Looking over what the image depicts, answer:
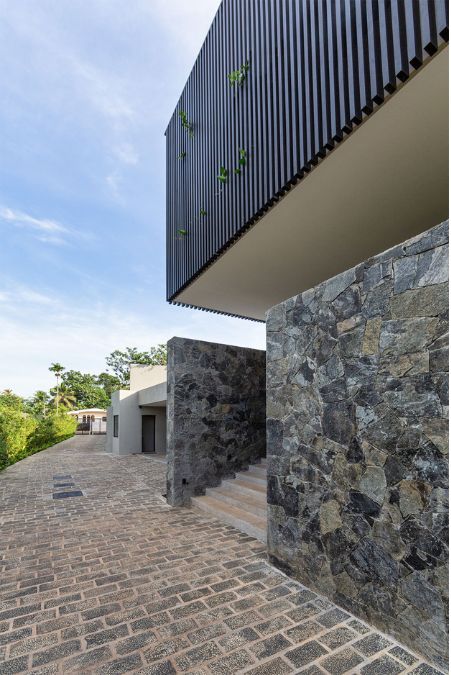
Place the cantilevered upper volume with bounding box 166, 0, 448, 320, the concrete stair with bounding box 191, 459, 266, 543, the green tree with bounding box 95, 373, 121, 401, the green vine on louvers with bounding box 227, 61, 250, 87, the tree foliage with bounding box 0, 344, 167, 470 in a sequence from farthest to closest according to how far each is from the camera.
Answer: the green tree with bounding box 95, 373, 121, 401 < the tree foliage with bounding box 0, 344, 167, 470 < the green vine on louvers with bounding box 227, 61, 250, 87 < the concrete stair with bounding box 191, 459, 266, 543 < the cantilevered upper volume with bounding box 166, 0, 448, 320

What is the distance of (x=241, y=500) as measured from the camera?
5098 mm

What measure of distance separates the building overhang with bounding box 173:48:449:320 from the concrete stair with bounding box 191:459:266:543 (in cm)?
371

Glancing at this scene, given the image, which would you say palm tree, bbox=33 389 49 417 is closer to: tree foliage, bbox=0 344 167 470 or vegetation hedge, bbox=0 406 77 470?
tree foliage, bbox=0 344 167 470

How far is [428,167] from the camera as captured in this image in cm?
393

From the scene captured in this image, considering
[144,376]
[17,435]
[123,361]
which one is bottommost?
[17,435]

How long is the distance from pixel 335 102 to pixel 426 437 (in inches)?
132

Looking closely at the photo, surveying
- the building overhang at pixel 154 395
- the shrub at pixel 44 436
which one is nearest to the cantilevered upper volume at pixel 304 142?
the building overhang at pixel 154 395

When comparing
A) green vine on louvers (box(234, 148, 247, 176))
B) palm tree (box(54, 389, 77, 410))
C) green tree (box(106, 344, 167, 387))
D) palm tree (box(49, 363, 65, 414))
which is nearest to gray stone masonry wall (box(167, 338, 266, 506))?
green vine on louvers (box(234, 148, 247, 176))

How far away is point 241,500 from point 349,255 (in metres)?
4.50

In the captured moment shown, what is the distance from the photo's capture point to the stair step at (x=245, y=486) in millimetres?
5241

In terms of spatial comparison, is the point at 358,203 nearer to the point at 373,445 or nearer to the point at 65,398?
the point at 373,445

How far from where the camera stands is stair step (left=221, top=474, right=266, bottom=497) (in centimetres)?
524

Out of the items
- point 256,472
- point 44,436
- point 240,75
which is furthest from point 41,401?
point 240,75

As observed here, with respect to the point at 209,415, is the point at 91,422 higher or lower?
lower
